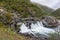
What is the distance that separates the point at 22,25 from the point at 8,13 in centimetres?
132

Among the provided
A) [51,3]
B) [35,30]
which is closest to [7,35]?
[35,30]

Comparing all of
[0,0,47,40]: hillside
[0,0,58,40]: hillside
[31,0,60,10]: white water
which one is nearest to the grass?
[0,0,58,40]: hillside

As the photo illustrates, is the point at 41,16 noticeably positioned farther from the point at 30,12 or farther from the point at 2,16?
the point at 2,16

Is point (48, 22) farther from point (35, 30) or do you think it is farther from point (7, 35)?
point (7, 35)

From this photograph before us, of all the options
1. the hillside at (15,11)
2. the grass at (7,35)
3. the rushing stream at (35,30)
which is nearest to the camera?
the grass at (7,35)

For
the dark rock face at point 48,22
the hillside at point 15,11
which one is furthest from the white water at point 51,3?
the dark rock face at point 48,22

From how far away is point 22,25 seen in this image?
54.6ft

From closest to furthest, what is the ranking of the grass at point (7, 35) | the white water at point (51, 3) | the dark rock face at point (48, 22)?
the grass at point (7, 35) → the dark rock face at point (48, 22) → the white water at point (51, 3)

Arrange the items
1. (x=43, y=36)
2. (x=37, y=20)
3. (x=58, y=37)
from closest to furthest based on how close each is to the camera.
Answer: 1. (x=58, y=37)
2. (x=43, y=36)
3. (x=37, y=20)

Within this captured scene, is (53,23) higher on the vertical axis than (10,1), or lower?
lower

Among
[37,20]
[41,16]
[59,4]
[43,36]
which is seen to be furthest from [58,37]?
[59,4]

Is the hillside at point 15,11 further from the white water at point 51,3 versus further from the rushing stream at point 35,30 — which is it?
the white water at point 51,3

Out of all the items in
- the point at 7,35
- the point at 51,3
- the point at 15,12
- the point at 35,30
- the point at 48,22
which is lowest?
the point at 35,30

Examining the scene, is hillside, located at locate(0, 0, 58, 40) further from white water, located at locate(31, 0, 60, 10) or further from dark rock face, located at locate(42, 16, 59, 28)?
white water, located at locate(31, 0, 60, 10)
